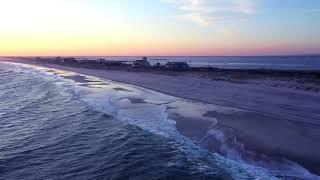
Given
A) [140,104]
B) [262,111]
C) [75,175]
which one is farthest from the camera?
[140,104]

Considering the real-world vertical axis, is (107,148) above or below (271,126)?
below

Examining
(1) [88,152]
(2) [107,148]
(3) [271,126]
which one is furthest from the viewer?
(3) [271,126]

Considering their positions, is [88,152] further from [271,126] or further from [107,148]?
[271,126]

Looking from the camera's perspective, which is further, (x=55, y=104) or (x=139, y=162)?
(x=55, y=104)

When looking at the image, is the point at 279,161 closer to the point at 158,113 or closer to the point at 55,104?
the point at 158,113

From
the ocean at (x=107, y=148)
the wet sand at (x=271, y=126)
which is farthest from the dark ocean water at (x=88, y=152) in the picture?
the wet sand at (x=271, y=126)

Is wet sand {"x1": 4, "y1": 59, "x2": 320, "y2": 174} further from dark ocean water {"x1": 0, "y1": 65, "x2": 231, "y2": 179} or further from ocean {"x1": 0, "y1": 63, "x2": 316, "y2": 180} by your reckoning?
dark ocean water {"x1": 0, "y1": 65, "x2": 231, "y2": 179}

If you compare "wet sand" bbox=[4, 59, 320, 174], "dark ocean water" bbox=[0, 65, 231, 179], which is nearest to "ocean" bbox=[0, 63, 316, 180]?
"dark ocean water" bbox=[0, 65, 231, 179]

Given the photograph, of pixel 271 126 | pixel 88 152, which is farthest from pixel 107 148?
pixel 271 126

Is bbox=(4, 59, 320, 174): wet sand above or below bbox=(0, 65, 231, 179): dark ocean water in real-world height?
above

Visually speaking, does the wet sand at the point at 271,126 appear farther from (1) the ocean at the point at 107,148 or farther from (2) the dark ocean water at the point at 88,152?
(2) the dark ocean water at the point at 88,152

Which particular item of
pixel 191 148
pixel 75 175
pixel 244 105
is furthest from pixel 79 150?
pixel 244 105
